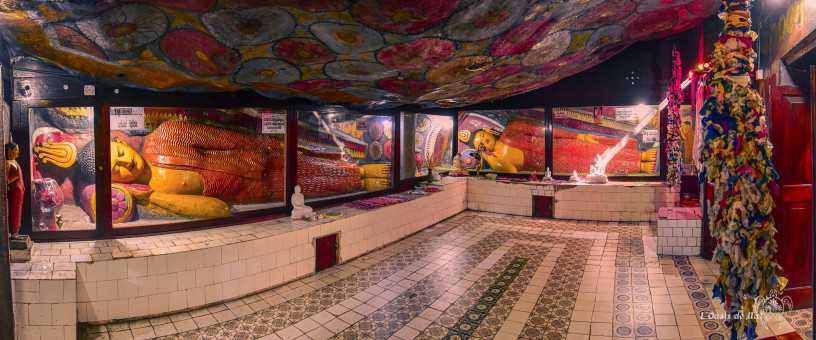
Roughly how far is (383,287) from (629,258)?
381 cm

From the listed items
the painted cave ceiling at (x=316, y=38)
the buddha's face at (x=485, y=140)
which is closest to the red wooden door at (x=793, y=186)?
the painted cave ceiling at (x=316, y=38)

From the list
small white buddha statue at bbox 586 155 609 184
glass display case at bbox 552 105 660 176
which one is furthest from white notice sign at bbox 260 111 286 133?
small white buddha statue at bbox 586 155 609 184

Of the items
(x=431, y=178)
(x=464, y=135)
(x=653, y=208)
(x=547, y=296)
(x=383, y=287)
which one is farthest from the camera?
(x=464, y=135)

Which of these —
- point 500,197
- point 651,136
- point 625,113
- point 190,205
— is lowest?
point 500,197

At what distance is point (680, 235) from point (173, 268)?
676 centimetres

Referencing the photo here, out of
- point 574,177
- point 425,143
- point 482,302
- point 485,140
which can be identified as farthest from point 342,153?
point 574,177

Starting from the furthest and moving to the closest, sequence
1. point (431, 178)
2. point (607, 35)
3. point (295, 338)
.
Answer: point (431, 178)
point (607, 35)
point (295, 338)

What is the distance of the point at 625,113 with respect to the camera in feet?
29.2

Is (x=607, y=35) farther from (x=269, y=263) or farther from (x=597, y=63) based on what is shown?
(x=269, y=263)

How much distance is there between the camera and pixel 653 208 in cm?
834

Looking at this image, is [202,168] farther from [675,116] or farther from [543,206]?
[675,116]

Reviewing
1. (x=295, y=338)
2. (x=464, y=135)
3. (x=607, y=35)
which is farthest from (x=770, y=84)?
(x=464, y=135)

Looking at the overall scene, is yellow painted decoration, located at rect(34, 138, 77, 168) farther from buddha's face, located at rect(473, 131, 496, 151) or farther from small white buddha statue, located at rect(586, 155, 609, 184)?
small white buddha statue, located at rect(586, 155, 609, 184)

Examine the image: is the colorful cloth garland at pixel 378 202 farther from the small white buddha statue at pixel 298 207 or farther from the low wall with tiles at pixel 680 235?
the low wall with tiles at pixel 680 235
